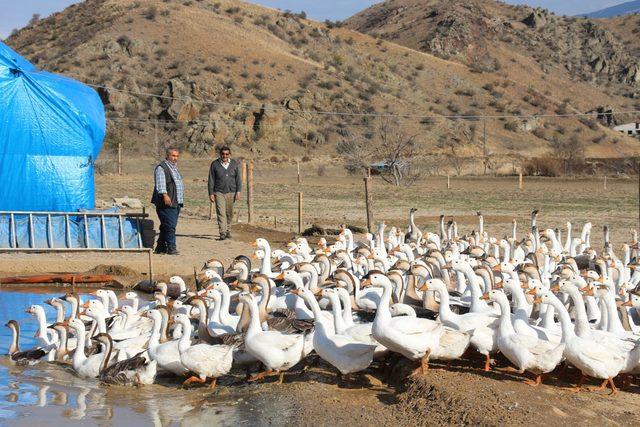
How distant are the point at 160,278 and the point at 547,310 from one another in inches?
315

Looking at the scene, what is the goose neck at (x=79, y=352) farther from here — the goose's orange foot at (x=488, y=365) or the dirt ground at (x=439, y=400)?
the goose's orange foot at (x=488, y=365)

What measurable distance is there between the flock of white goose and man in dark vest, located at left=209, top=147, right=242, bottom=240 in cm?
577

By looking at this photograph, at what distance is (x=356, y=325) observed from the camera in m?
9.84

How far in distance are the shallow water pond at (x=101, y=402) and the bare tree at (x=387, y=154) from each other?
3171 cm

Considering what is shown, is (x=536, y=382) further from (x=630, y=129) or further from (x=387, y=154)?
(x=630, y=129)

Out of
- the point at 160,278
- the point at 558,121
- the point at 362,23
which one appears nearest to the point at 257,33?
the point at 558,121

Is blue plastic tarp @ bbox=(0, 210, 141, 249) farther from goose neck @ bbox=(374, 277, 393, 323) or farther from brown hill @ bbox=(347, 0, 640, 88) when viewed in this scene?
brown hill @ bbox=(347, 0, 640, 88)

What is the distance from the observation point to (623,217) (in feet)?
88.0

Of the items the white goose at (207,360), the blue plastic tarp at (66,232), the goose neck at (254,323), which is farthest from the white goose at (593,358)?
the blue plastic tarp at (66,232)

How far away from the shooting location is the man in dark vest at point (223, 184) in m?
19.5

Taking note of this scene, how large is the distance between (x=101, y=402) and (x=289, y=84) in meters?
56.3

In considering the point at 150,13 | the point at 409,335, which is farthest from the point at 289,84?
the point at 409,335

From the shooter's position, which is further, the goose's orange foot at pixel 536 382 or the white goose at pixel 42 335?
the white goose at pixel 42 335

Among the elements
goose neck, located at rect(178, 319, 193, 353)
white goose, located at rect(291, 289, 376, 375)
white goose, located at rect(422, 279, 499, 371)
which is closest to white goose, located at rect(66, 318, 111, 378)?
goose neck, located at rect(178, 319, 193, 353)
